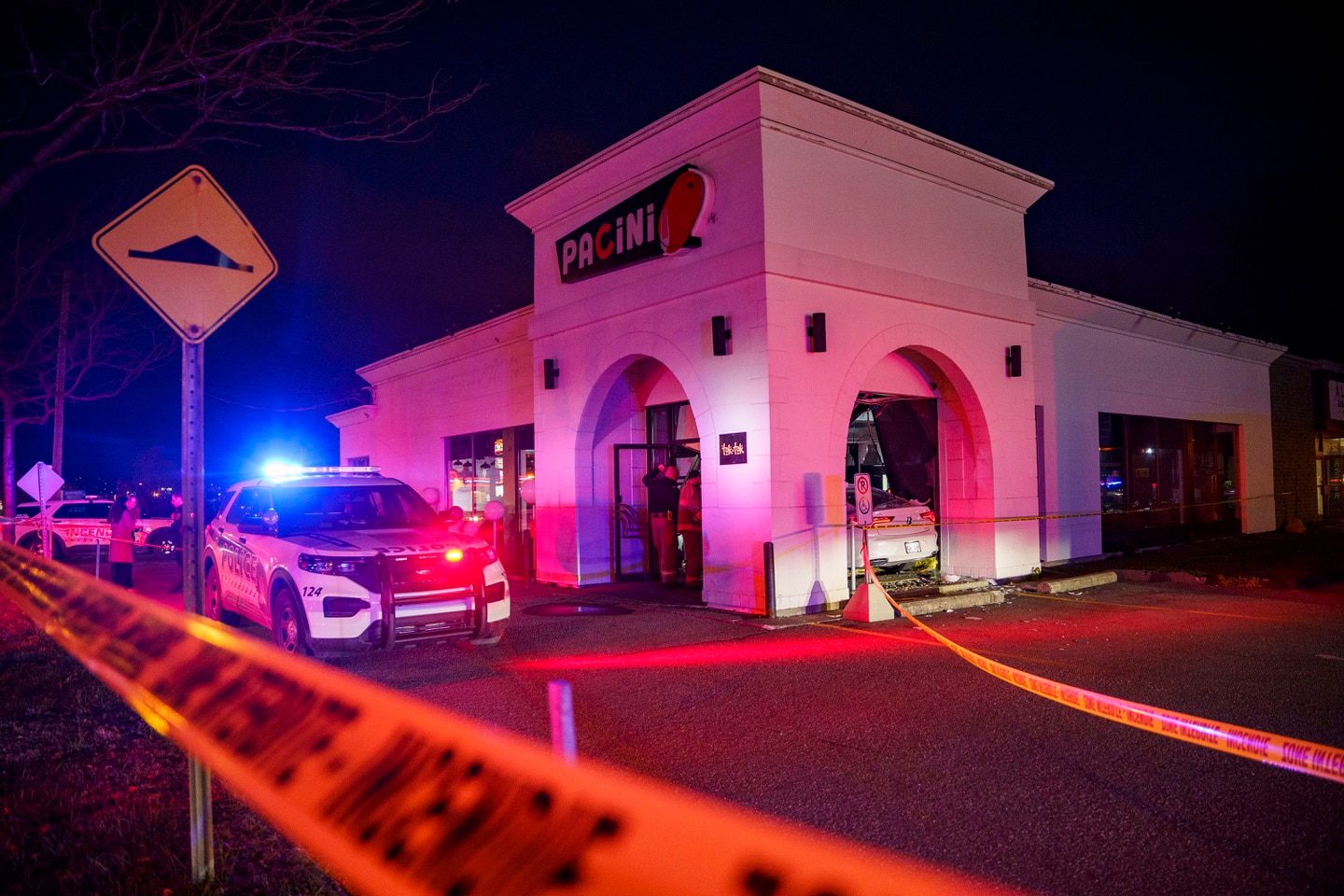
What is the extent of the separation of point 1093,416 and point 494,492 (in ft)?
43.5

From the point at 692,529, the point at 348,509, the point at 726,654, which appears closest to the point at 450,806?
the point at 726,654

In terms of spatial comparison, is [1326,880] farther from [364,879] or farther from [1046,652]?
[1046,652]

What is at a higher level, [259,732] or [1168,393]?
[1168,393]

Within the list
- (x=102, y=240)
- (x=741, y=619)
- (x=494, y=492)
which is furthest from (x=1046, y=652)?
(x=494, y=492)

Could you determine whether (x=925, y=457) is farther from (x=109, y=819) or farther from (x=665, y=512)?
(x=109, y=819)

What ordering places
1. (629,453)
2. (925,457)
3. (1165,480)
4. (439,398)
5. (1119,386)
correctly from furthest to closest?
(439,398) < (1165,480) < (1119,386) < (629,453) < (925,457)

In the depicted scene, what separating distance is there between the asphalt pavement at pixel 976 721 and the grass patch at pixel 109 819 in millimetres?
2079

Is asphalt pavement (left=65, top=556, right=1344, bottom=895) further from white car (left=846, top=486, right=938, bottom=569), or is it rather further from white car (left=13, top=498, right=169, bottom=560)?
white car (left=13, top=498, right=169, bottom=560)

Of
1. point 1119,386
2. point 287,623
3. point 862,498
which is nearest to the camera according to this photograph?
point 287,623

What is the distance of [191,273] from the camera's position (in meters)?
4.45

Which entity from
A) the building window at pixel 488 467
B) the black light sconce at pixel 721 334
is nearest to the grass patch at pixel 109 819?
the black light sconce at pixel 721 334

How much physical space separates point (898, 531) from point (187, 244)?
431 inches

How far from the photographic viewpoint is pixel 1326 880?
12.2 ft

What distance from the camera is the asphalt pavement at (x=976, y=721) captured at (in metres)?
4.11
